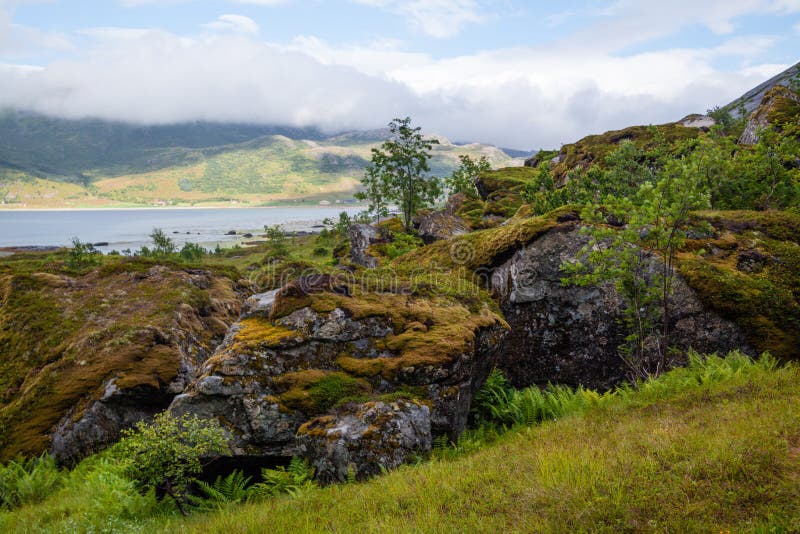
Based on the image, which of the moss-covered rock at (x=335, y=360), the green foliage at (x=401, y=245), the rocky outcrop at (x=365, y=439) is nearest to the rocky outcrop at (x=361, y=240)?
the green foliage at (x=401, y=245)

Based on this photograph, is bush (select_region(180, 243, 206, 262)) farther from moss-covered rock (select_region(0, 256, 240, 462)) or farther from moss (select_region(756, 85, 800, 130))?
moss (select_region(756, 85, 800, 130))

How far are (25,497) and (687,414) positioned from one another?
15030mm

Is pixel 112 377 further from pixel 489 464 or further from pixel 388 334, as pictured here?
pixel 489 464

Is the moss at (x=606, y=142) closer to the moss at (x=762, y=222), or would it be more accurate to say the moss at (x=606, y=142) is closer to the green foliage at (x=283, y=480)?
the moss at (x=762, y=222)

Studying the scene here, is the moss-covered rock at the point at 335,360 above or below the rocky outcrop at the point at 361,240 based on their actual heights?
below

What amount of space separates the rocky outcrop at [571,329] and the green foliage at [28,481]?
42.2 ft

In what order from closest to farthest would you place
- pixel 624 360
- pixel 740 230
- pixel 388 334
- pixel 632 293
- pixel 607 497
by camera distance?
pixel 607 497, pixel 388 334, pixel 632 293, pixel 624 360, pixel 740 230

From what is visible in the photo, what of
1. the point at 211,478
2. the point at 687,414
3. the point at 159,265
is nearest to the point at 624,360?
the point at 687,414

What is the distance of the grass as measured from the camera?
526 cm

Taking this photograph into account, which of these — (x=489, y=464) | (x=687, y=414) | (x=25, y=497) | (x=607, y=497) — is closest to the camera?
(x=607, y=497)

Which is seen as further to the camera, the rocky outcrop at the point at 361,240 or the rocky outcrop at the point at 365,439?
the rocky outcrop at the point at 361,240

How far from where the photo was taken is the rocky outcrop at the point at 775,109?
36.5m

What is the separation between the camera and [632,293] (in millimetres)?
12508

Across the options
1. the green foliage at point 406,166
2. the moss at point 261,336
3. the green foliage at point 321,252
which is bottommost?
the green foliage at point 321,252
